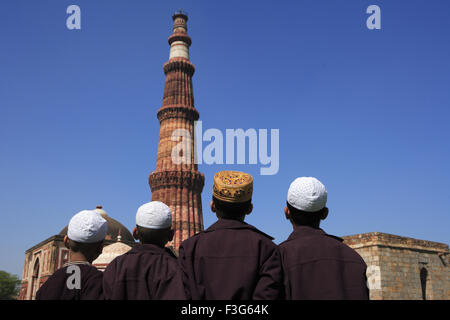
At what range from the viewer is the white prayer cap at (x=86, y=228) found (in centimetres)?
301

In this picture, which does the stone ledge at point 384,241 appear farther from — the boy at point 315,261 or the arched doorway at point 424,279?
the boy at point 315,261

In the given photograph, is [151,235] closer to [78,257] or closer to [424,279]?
[78,257]

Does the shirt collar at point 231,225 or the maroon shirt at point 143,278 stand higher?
the shirt collar at point 231,225

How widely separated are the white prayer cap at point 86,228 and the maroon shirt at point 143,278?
28cm

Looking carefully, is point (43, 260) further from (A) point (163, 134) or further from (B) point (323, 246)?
(B) point (323, 246)

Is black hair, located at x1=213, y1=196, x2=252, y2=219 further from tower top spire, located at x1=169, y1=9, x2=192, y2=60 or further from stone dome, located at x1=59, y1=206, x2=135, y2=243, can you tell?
tower top spire, located at x1=169, y1=9, x2=192, y2=60

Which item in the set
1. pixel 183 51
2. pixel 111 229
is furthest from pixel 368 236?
pixel 183 51

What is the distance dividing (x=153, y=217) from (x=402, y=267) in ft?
55.4

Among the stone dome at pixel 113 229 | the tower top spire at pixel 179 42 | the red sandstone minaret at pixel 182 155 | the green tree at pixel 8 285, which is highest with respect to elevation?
the tower top spire at pixel 179 42

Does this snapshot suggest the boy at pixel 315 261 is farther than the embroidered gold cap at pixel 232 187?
No

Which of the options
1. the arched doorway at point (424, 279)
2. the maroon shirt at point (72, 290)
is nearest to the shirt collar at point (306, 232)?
the maroon shirt at point (72, 290)

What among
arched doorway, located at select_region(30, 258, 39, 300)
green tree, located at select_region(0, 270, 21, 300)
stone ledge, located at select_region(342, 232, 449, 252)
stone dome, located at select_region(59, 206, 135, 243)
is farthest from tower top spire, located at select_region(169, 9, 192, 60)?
green tree, located at select_region(0, 270, 21, 300)

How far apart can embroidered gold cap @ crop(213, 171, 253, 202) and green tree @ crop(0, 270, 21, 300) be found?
57760 mm
